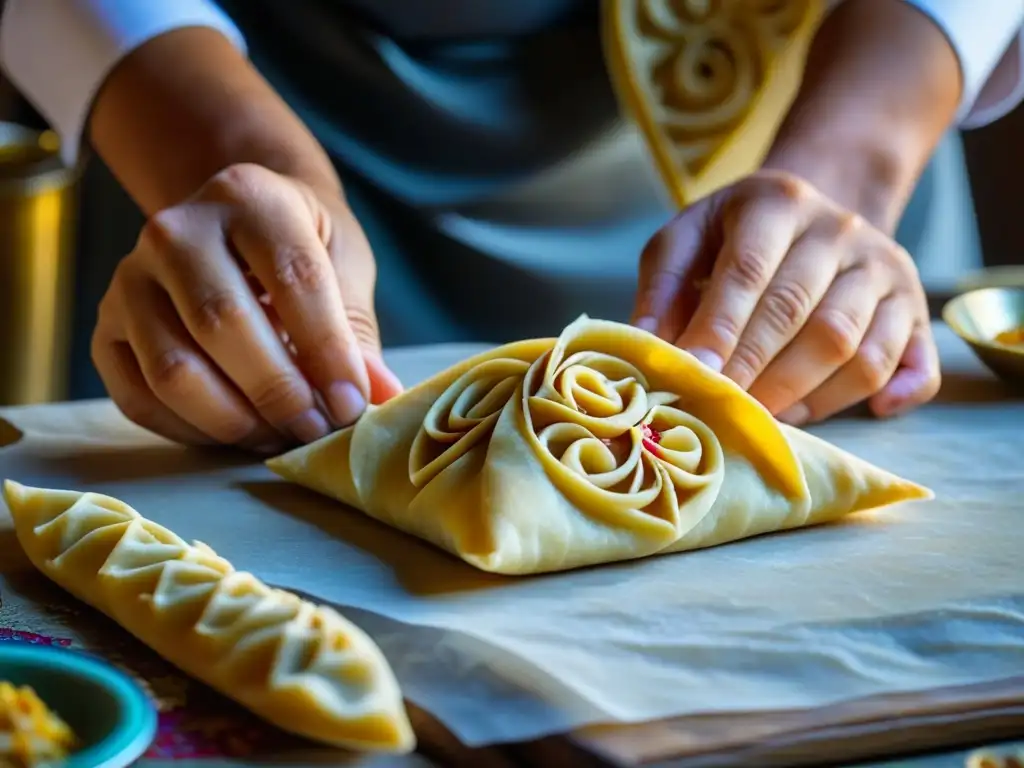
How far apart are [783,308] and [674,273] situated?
15cm

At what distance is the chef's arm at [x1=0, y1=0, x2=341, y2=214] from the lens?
1729mm

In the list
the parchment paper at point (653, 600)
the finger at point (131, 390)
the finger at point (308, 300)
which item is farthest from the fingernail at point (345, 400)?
the finger at point (131, 390)

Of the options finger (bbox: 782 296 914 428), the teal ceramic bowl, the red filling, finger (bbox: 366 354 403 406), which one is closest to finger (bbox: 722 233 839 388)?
finger (bbox: 782 296 914 428)

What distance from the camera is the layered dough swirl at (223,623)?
0.79 meters

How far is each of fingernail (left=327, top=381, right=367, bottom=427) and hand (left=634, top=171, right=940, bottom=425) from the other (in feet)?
1.21

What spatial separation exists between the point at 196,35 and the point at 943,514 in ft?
4.08

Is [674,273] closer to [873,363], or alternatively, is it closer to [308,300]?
[873,363]

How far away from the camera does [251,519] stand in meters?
1.28

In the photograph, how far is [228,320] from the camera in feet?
4.46

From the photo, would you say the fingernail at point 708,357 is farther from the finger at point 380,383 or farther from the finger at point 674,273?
the finger at point 380,383

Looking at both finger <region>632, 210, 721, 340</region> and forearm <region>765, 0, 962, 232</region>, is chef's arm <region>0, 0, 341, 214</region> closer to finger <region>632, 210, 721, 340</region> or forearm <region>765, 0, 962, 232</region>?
finger <region>632, 210, 721, 340</region>

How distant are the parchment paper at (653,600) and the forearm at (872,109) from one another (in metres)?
0.46

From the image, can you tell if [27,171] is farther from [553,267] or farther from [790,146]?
[790,146]

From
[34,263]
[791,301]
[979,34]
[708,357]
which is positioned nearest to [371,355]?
[708,357]
